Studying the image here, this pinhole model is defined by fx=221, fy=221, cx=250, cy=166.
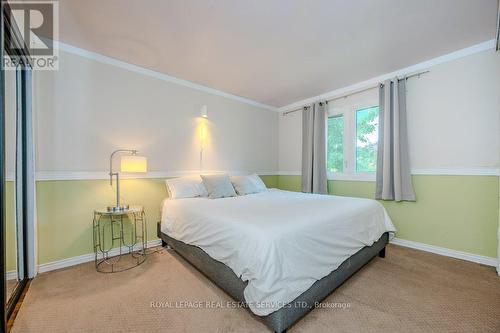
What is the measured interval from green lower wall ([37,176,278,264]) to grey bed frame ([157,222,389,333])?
3.46 feet

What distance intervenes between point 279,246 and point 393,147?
2.50 meters

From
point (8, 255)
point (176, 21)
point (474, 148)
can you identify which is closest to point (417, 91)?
point (474, 148)

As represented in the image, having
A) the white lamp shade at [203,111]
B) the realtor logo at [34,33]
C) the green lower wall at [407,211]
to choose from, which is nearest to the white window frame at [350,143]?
the green lower wall at [407,211]

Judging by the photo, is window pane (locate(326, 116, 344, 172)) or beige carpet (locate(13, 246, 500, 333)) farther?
window pane (locate(326, 116, 344, 172))

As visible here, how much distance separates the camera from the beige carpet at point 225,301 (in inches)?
58.7

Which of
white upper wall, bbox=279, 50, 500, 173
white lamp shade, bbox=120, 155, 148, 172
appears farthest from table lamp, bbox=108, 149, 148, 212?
white upper wall, bbox=279, 50, 500, 173

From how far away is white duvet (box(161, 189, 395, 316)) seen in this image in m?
1.36

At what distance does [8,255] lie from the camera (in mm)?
1945

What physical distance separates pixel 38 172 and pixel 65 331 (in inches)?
62.8

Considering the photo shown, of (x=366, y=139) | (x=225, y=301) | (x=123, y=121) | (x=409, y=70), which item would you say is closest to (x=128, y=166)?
(x=123, y=121)

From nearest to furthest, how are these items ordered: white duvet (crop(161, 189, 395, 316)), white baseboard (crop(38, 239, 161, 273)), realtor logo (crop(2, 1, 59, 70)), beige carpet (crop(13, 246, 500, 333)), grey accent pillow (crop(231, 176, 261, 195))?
white duvet (crop(161, 189, 395, 316))
beige carpet (crop(13, 246, 500, 333))
realtor logo (crop(2, 1, 59, 70))
white baseboard (crop(38, 239, 161, 273))
grey accent pillow (crop(231, 176, 261, 195))

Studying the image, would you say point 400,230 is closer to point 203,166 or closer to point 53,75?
point 203,166

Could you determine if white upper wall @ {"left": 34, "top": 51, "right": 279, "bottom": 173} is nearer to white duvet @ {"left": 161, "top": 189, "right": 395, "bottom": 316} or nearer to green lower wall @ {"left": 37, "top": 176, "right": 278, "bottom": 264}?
green lower wall @ {"left": 37, "top": 176, "right": 278, "bottom": 264}

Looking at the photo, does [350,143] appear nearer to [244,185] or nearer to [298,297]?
[244,185]
